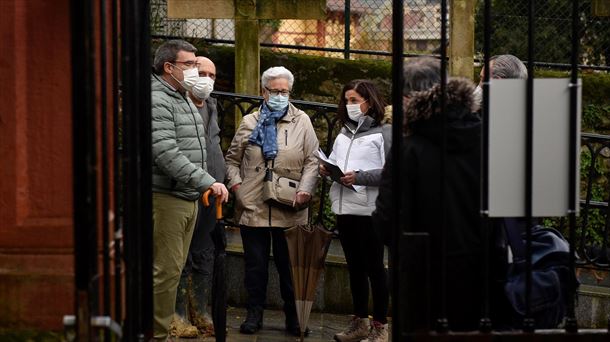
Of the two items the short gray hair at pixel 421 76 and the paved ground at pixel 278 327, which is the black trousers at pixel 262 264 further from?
the short gray hair at pixel 421 76

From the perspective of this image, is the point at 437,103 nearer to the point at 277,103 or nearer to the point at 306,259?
the point at 306,259

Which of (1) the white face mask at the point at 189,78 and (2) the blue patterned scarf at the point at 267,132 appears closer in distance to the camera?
(1) the white face mask at the point at 189,78

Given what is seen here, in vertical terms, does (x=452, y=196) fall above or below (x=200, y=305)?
above

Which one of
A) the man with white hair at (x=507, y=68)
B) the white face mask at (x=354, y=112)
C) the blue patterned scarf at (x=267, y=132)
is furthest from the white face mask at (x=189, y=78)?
the man with white hair at (x=507, y=68)

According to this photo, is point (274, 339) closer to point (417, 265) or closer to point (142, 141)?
point (142, 141)

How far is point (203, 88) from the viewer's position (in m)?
8.01

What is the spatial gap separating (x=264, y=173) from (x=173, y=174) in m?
1.51

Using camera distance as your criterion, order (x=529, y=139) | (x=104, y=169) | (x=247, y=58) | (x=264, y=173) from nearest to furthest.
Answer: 1. (x=104, y=169)
2. (x=529, y=139)
3. (x=264, y=173)
4. (x=247, y=58)

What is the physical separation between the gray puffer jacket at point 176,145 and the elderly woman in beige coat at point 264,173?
3.79 ft

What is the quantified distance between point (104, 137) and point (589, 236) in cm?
771

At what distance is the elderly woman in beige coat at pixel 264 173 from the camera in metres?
8.59

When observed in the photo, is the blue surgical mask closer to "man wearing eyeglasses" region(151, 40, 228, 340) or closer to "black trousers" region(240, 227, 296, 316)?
"black trousers" region(240, 227, 296, 316)

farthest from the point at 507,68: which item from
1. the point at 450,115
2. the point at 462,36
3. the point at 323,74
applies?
the point at 323,74

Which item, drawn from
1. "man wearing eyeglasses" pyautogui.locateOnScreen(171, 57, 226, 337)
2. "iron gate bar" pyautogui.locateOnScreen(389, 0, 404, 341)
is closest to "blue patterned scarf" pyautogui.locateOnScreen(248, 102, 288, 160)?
"man wearing eyeglasses" pyautogui.locateOnScreen(171, 57, 226, 337)
